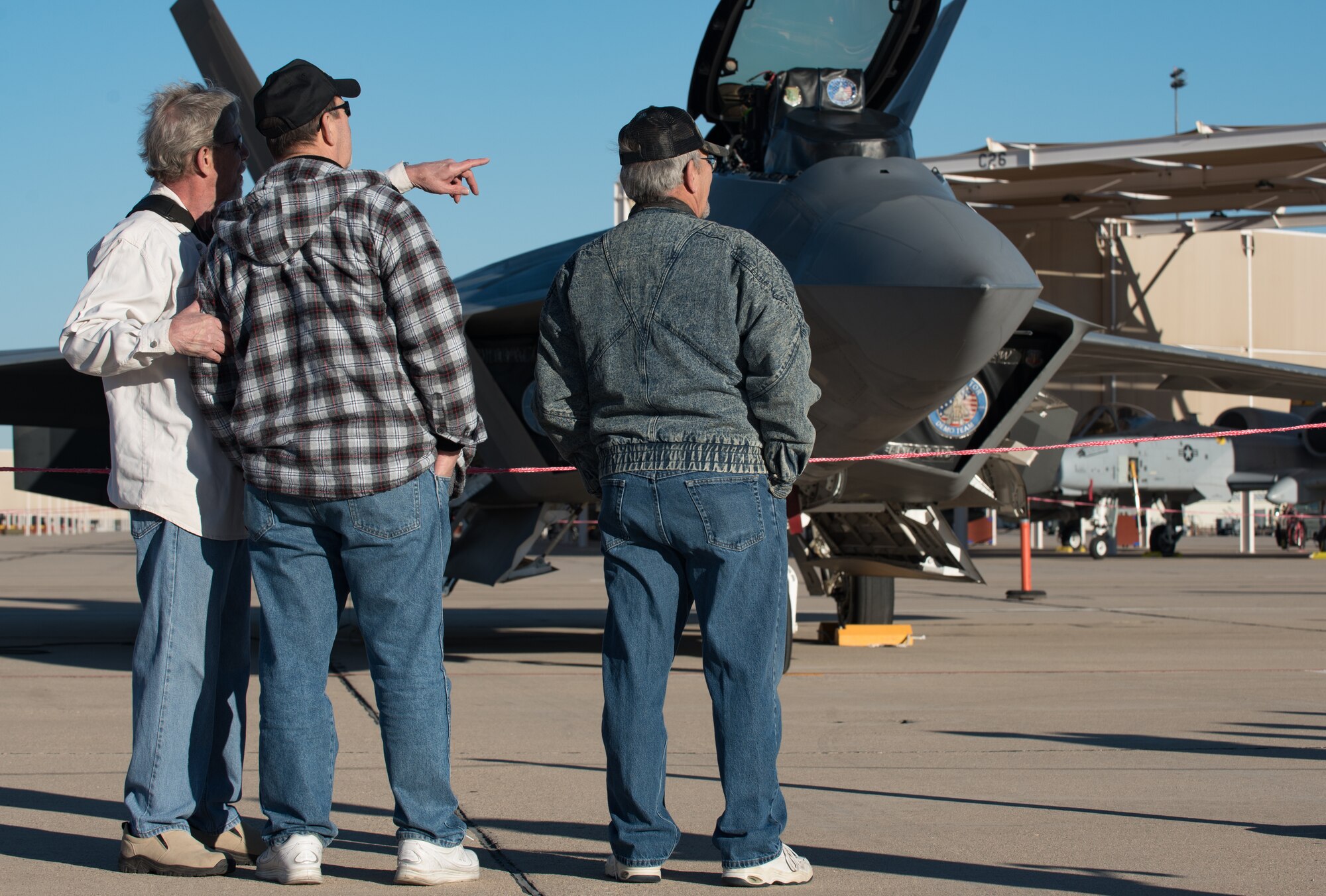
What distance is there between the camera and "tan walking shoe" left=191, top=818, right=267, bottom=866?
305 cm

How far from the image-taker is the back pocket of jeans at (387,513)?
2736mm

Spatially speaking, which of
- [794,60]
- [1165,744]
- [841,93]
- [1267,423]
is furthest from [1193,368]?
[1267,423]

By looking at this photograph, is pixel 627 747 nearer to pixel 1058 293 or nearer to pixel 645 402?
pixel 645 402

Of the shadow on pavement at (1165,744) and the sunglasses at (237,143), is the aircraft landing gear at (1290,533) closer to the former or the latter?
the shadow on pavement at (1165,744)

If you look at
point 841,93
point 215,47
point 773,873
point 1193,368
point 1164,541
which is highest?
point 215,47

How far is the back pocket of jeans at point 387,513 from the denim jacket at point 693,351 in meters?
0.44

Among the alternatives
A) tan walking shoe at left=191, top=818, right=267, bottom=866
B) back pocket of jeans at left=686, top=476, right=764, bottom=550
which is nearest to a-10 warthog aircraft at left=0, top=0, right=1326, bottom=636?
back pocket of jeans at left=686, top=476, right=764, bottom=550

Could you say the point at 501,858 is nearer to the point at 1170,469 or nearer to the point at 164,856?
the point at 164,856

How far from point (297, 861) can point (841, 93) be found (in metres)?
5.32

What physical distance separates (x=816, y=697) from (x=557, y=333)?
344 cm

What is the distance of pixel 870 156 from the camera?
6.41 m

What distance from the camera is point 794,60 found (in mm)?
7617

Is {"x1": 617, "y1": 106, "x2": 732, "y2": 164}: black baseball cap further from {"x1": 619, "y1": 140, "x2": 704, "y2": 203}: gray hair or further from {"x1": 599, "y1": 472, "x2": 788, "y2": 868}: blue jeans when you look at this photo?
{"x1": 599, "y1": 472, "x2": 788, "y2": 868}: blue jeans

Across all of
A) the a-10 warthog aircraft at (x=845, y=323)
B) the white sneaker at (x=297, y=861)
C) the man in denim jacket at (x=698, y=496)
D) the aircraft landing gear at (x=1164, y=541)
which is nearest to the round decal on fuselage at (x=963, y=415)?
the a-10 warthog aircraft at (x=845, y=323)
